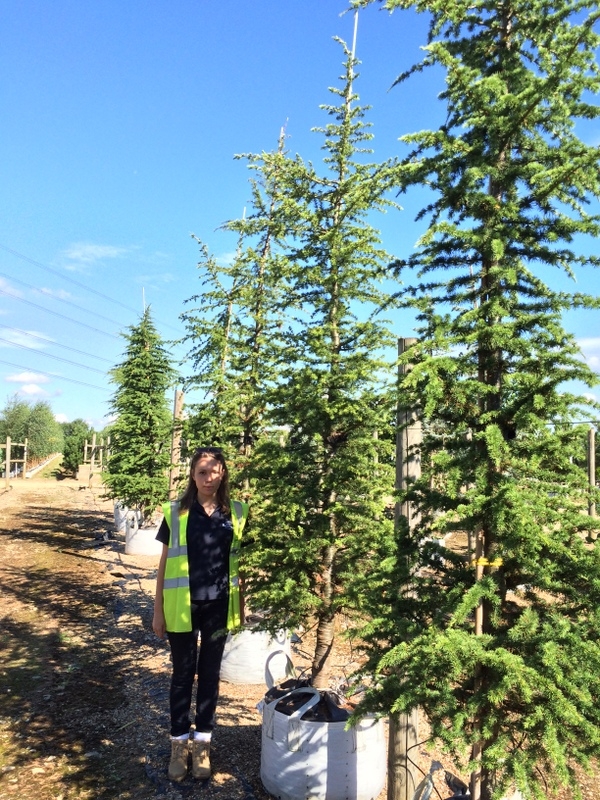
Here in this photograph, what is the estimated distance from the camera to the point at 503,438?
2.57m

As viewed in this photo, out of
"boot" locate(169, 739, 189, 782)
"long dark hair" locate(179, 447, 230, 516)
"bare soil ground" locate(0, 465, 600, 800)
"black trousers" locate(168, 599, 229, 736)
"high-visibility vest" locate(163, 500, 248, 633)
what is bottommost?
"bare soil ground" locate(0, 465, 600, 800)

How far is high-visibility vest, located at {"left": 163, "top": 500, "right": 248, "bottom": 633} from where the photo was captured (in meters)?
3.77

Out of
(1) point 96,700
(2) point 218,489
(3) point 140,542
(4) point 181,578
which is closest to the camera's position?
(4) point 181,578

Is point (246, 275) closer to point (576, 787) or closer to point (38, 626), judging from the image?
point (38, 626)

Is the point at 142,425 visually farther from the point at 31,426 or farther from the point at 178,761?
the point at 31,426

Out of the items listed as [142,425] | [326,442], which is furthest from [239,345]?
[142,425]

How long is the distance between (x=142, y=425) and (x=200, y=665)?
1025 centimetres

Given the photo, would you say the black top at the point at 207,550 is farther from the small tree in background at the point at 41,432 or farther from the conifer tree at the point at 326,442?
the small tree in background at the point at 41,432

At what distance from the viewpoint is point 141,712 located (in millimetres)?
5090

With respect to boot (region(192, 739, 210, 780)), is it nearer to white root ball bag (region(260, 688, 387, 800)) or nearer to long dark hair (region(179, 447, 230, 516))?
white root ball bag (region(260, 688, 387, 800))

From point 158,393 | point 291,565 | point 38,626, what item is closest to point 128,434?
point 158,393

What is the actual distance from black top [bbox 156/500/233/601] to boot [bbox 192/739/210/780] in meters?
1.02

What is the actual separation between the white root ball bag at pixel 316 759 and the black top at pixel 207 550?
952 mm

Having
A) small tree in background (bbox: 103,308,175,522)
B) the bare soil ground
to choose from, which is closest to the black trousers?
the bare soil ground
